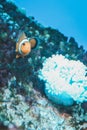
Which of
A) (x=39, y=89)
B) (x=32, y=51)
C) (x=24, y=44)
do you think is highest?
(x=32, y=51)

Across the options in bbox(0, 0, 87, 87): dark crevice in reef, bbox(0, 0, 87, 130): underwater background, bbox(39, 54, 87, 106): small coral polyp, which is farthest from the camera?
bbox(39, 54, 87, 106): small coral polyp

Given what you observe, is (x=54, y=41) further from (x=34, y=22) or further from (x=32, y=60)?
(x=32, y=60)

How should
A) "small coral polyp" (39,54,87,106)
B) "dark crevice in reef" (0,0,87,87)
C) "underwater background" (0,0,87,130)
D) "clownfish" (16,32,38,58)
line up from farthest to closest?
"small coral polyp" (39,54,87,106), "dark crevice in reef" (0,0,87,87), "clownfish" (16,32,38,58), "underwater background" (0,0,87,130)

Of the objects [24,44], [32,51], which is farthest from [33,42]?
[32,51]

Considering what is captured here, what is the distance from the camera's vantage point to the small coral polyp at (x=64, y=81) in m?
5.08

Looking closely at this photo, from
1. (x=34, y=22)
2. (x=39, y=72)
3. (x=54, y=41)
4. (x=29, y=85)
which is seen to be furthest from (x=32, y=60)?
(x=34, y=22)

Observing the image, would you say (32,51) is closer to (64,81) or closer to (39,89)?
(39,89)

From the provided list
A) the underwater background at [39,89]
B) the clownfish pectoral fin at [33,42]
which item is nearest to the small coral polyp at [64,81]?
the underwater background at [39,89]

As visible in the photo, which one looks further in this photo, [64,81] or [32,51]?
[32,51]

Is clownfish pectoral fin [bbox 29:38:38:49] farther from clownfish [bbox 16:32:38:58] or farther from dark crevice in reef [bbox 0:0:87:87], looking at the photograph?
dark crevice in reef [bbox 0:0:87:87]

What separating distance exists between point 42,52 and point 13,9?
213 centimetres

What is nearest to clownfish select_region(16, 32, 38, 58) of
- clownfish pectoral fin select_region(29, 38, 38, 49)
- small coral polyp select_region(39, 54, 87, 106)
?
clownfish pectoral fin select_region(29, 38, 38, 49)

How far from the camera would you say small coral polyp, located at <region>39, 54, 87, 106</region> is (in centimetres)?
508

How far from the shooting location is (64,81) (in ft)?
16.8
